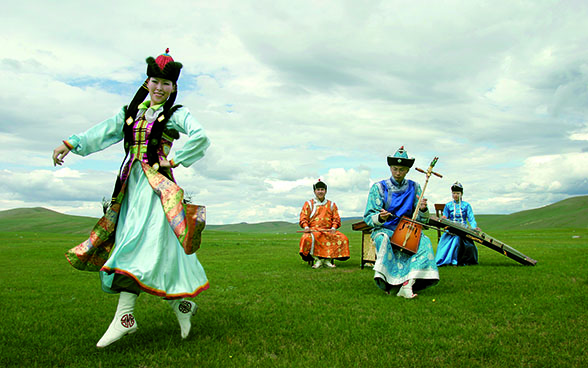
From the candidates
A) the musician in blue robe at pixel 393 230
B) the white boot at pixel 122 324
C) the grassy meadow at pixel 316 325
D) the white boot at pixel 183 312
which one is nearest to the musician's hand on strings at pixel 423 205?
the musician in blue robe at pixel 393 230

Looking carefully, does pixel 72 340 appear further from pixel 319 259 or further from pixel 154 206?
pixel 319 259

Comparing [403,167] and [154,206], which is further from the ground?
[403,167]

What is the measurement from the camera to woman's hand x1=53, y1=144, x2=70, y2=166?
15.9 ft

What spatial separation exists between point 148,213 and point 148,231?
195 millimetres

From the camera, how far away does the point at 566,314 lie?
19.0 ft

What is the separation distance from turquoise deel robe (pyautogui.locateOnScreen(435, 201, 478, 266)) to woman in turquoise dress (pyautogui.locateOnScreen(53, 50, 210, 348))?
30.8 feet

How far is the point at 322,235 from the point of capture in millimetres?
12453

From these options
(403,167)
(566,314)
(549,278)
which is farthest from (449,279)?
(566,314)

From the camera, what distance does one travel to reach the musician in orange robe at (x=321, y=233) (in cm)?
1229

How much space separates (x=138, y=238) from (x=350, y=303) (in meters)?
3.55

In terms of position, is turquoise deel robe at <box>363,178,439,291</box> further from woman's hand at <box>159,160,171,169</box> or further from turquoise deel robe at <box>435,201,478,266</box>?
turquoise deel robe at <box>435,201,478,266</box>

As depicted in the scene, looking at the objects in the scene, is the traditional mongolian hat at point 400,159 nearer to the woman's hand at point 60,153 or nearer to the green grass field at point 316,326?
the green grass field at point 316,326

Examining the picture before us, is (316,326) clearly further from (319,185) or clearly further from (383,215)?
(319,185)

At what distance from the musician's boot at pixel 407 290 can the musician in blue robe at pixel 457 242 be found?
513 centimetres
